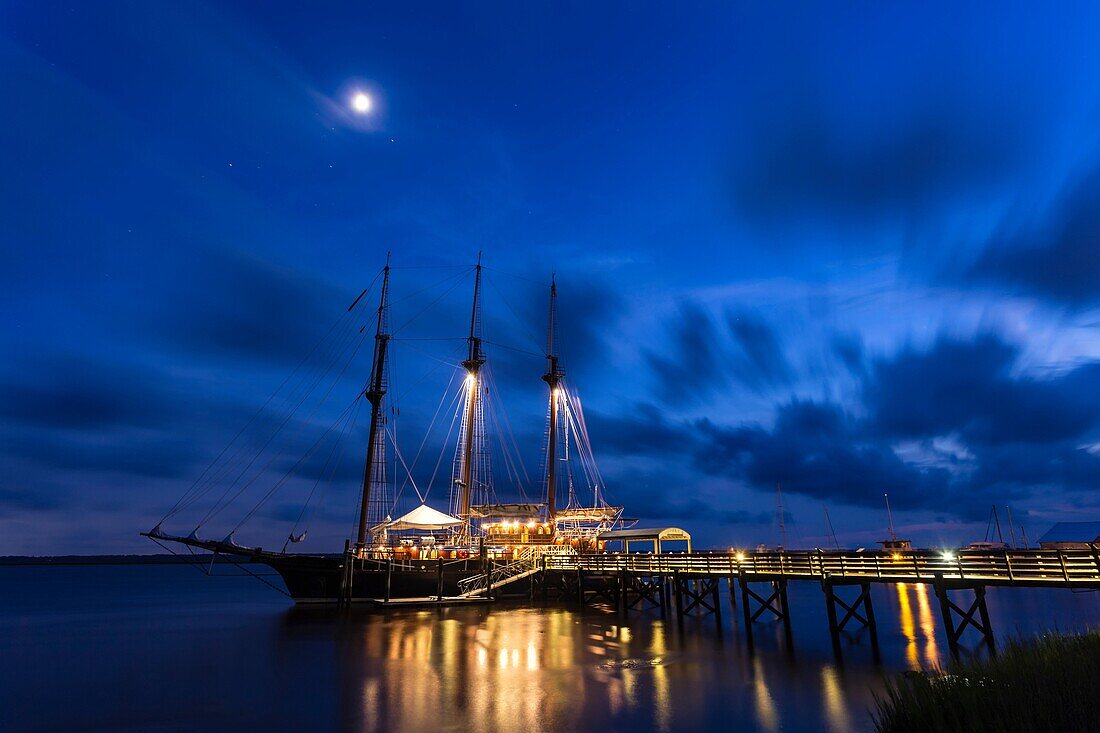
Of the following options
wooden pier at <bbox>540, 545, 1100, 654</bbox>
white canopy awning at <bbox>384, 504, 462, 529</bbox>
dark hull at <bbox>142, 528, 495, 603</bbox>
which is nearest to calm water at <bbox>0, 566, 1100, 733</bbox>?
wooden pier at <bbox>540, 545, 1100, 654</bbox>

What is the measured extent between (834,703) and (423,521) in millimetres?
43528

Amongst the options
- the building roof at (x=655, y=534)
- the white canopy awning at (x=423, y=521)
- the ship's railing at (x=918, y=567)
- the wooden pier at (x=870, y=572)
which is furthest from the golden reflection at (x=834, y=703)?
the white canopy awning at (x=423, y=521)

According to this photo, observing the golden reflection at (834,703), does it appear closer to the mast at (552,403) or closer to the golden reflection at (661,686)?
the golden reflection at (661,686)

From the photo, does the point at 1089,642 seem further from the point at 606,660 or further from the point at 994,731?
the point at 606,660

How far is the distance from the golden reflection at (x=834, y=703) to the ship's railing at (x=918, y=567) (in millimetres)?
7378

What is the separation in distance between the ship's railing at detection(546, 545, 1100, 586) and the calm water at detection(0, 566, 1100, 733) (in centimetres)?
247

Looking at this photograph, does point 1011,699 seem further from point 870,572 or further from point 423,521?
point 423,521

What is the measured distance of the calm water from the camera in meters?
18.9

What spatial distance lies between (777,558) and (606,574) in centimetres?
1541

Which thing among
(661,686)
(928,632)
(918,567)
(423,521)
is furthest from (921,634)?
(423,521)

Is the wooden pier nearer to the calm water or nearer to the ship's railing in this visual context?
the ship's railing

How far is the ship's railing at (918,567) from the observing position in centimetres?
2477

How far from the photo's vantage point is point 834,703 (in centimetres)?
1977

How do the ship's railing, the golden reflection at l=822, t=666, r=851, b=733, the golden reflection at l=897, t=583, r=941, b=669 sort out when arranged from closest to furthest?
the golden reflection at l=822, t=666, r=851, b=733
the ship's railing
the golden reflection at l=897, t=583, r=941, b=669
